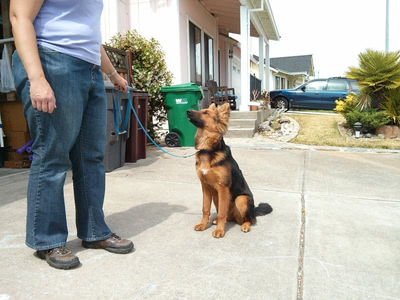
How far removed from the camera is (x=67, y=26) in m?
2.05

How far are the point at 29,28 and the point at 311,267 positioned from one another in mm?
2248

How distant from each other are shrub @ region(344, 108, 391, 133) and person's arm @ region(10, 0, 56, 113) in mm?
8266

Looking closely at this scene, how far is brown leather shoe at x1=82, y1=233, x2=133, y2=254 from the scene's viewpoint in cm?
243

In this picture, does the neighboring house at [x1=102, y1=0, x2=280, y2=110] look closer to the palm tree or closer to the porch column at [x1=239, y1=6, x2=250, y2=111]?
the porch column at [x1=239, y1=6, x2=250, y2=111]

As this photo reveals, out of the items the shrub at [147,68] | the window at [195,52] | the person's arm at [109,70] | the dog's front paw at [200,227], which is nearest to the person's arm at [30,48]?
the person's arm at [109,70]

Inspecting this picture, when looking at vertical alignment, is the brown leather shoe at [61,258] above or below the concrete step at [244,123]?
below

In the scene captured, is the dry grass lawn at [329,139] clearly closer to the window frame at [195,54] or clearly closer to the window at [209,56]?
the window frame at [195,54]

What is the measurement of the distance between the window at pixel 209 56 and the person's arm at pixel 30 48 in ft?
34.7

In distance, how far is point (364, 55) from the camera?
8836mm

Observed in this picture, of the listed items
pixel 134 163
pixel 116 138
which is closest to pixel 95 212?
pixel 116 138

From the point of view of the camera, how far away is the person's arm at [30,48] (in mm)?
1883

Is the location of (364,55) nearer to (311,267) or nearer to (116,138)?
(116,138)

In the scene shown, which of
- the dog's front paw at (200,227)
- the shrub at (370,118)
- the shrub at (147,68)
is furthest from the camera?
the shrub at (370,118)

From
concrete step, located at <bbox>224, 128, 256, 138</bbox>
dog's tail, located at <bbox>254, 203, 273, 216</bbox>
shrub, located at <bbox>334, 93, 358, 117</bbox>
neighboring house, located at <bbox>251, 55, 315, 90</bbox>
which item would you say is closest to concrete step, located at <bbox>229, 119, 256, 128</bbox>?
concrete step, located at <bbox>224, 128, 256, 138</bbox>
